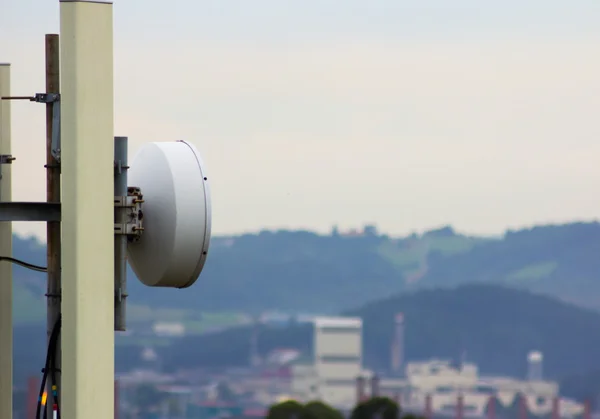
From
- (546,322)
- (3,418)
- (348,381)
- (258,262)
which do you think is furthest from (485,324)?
(3,418)

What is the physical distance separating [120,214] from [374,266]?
347 ft

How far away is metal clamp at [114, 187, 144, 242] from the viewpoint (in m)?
5.31

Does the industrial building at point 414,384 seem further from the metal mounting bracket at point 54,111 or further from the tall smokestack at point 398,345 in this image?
the metal mounting bracket at point 54,111

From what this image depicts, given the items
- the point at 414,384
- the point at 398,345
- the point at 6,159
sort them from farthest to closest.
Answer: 1. the point at 398,345
2. the point at 414,384
3. the point at 6,159

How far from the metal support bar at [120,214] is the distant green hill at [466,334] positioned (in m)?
90.1

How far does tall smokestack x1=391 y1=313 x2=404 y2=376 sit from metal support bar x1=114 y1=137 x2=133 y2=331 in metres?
95.0

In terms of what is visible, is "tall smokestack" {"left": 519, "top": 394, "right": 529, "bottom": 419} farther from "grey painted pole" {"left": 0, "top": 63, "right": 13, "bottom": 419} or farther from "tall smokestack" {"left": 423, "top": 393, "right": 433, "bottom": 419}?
"grey painted pole" {"left": 0, "top": 63, "right": 13, "bottom": 419}

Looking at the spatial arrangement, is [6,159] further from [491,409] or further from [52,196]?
[491,409]

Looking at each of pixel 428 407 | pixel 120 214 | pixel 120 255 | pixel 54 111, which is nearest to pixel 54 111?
pixel 54 111

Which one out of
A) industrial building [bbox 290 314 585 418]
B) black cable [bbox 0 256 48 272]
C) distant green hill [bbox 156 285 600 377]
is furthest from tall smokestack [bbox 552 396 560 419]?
black cable [bbox 0 256 48 272]

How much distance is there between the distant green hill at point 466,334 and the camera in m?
96.7

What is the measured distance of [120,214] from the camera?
5.33 metres

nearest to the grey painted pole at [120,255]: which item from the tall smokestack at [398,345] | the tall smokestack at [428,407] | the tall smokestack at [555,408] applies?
the tall smokestack at [428,407]

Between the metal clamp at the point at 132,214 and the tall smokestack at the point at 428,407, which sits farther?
the tall smokestack at the point at 428,407
